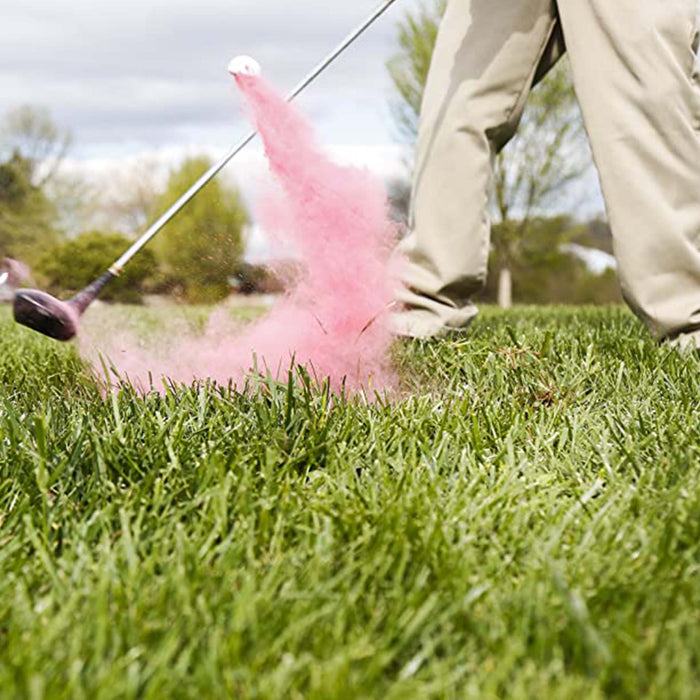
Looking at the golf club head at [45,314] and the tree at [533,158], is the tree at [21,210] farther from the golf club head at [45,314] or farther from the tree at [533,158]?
the golf club head at [45,314]

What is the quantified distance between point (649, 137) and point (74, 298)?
1.63 m

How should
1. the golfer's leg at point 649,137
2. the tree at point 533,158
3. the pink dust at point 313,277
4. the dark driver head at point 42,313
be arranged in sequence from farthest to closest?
1. the tree at point 533,158
2. the golfer's leg at point 649,137
3. the pink dust at point 313,277
4. the dark driver head at point 42,313

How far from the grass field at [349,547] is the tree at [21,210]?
18.6 metres

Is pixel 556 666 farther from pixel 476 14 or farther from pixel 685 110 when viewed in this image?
pixel 476 14

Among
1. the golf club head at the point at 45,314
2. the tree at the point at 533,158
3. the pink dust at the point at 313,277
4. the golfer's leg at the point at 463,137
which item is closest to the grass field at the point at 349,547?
the golf club head at the point at 45,314

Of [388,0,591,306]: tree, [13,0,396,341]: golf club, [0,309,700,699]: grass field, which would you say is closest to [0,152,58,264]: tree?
[388,0,591,306]: tree

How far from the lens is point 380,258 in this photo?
7.68 feet

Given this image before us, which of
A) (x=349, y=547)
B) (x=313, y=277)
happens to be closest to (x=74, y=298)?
(x=313, y=277)

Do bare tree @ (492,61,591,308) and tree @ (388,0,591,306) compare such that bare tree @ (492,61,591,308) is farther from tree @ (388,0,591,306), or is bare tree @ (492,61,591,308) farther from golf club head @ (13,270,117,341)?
golf club head @ (13,270,117,341)

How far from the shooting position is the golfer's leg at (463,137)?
293cm

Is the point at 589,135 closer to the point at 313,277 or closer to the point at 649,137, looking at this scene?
the point at 649,137

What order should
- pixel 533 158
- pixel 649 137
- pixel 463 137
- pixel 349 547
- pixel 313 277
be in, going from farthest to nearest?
pixel 533 158
pixel 463 137
pixel 649 137
pixel 313 277
pixel 349 547

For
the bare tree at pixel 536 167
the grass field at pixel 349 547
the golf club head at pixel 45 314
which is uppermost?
the golf club head at pixel 45 314

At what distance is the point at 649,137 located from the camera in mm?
2740
